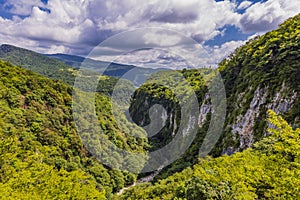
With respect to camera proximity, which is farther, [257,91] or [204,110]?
[204,110]

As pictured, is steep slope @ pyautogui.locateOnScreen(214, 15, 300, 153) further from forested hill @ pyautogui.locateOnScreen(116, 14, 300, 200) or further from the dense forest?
the dense forest

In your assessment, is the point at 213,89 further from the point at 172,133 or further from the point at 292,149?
the point at 292,149

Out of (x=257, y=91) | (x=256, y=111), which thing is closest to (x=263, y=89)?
(x=257, y=91)

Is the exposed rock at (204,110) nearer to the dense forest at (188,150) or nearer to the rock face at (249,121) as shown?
the dense forest at (188,150)

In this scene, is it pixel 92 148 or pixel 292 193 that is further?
pixel 92 148

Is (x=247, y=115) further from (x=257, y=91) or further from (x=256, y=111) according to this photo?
(x=257, y=91)

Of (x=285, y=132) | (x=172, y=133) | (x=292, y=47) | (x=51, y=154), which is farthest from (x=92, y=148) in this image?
(x=285, y=132)

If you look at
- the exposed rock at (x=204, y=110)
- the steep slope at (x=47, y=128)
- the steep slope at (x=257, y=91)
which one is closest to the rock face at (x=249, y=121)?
the steep slope at (x=257, y=91)

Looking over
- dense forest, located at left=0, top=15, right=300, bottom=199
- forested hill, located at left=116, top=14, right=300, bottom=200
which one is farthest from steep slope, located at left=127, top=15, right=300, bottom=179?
dense forest, located at left=0, top=15, right=300, bottom=199
